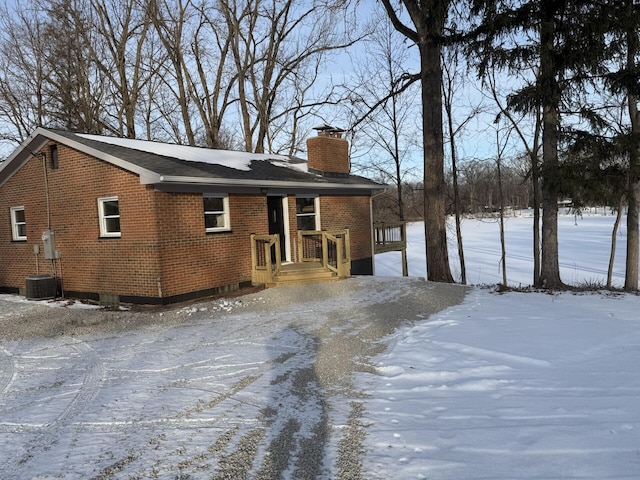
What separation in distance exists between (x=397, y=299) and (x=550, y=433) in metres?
5.77

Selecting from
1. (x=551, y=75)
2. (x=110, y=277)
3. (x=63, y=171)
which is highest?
(x=551, y=75)

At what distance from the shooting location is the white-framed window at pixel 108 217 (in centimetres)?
1047

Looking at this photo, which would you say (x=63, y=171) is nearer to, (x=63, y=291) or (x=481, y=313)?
(x=63, y=291)

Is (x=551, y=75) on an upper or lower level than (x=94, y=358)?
upper

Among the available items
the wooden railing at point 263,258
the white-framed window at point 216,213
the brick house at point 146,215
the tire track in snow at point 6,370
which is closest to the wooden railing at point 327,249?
the brick house at point 146,215

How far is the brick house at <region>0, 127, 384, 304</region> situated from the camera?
9.74 meters

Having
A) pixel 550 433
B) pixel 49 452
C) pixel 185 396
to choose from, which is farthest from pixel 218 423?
pixel 550 433

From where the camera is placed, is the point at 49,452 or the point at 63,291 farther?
the point at 63,291

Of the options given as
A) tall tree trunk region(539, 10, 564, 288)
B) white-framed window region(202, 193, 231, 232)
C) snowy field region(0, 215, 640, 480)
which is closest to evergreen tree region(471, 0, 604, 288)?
tall tree trunk region(539, 10, 564, 288)

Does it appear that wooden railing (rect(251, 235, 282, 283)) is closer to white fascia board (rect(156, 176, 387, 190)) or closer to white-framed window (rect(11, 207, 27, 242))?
white fascia board (rect(156, 176, 387, 190))

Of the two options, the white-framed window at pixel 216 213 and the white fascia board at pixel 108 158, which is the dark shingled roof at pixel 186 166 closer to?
the white fascia board at pixel 108 158

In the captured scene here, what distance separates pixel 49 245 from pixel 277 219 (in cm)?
584

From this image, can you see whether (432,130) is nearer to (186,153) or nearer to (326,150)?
(326,150)

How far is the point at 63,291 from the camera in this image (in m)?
11.7
